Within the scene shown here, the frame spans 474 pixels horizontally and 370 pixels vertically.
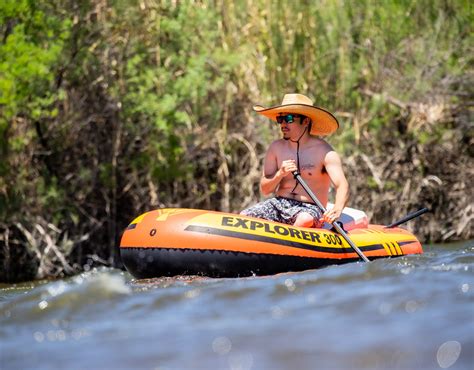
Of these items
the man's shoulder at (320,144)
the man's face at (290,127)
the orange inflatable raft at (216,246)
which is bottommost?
the orange inflatable raft at (216,246)

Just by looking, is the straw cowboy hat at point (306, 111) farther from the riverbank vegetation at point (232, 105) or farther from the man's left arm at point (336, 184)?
the riverbank vegetation at point (232, 105)

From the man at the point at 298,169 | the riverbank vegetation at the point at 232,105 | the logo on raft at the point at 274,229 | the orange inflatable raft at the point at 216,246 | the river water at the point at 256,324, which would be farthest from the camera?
the riverbank vegetation at the point at 232,105

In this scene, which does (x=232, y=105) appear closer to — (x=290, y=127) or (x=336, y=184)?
(x=290, y=127)

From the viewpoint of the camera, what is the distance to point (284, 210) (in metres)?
6.28

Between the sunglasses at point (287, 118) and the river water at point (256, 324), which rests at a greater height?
the sunglasses at point (287, 118)

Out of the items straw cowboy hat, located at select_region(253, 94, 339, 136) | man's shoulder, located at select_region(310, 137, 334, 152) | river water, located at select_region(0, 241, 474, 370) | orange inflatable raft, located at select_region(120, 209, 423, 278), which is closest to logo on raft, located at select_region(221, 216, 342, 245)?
orange inflatable raft, located at select_region(120, 209, 423, 278)

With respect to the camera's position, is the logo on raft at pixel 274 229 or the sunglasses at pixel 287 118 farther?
the sunglasses at pixel 287 118

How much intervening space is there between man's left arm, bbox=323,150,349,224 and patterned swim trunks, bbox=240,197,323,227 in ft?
0.64

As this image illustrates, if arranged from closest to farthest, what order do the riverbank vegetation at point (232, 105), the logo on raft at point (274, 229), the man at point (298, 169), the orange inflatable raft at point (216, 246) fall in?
the orange inflatable raft at point (216, 246)
the logo on raft at point (274, 229)
the man at point (298, 169)
the riverbank vegetation at point (232, 105)

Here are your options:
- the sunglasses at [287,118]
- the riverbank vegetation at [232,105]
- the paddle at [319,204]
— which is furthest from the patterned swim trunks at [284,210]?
the riverbank vegetation at [232,105]

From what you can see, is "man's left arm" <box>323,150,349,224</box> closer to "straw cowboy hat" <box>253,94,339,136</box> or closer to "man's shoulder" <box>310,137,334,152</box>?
"man's shoulder" <box>310,137,334,152</box>

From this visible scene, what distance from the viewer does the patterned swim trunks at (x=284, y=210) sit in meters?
6.25

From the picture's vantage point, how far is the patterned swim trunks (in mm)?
6254

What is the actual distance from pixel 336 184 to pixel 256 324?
292cm
